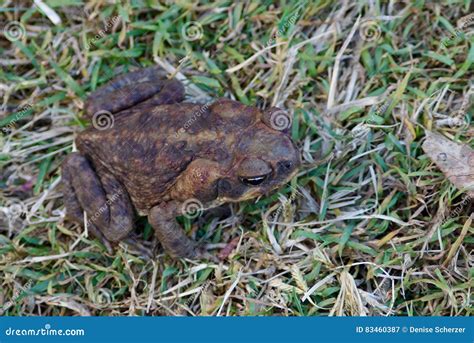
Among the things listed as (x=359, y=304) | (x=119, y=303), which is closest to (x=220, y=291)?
(x=119, y=303)

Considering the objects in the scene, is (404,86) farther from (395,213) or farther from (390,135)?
(395,213)

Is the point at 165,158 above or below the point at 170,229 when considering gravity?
above

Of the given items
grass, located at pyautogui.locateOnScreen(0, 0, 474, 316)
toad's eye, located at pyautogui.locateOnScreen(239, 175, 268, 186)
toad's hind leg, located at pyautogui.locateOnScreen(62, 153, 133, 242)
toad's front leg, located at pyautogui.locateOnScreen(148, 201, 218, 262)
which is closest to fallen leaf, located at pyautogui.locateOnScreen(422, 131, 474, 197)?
grass, located at pyautogui.locateOnScreen(0, 0, 474, 316)

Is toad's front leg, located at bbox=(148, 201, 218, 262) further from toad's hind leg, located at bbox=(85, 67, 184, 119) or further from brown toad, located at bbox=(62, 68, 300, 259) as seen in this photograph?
toad's hind leg, located at bbox=(85, 67, 184, 119)

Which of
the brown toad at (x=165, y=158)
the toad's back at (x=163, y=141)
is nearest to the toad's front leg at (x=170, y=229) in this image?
the brown toad at (x=165, y=158)

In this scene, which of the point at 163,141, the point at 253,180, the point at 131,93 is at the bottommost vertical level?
the point at 253,180

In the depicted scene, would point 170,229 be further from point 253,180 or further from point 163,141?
point 253,180

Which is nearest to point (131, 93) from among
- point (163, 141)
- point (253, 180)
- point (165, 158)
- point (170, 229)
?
point (163, 141)
